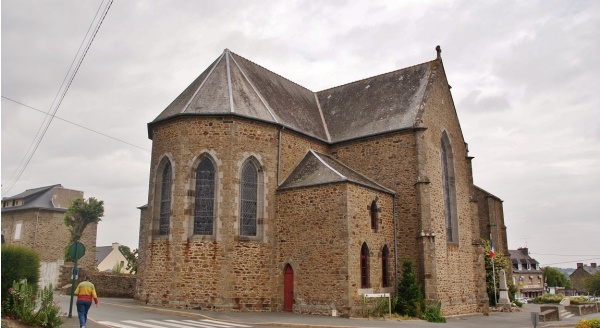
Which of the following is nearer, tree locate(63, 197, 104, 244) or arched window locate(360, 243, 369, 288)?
arched window locate(360, 243, 369, 288)

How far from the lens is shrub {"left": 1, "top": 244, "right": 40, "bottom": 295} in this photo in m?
11.4

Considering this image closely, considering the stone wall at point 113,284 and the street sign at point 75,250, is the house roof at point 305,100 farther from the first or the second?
the stone wall at point 113,284

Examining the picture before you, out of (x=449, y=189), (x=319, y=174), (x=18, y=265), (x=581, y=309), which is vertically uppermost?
(x=449, y=189)

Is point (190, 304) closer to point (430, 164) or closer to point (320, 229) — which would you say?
point (320, 229)

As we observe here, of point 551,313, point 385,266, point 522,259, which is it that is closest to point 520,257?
point 522,259

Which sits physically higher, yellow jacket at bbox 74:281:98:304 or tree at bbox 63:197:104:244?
A: tree at bbox 63:197:104:244

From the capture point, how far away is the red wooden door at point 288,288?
18.8 meters

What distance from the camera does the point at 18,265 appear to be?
39.3ft

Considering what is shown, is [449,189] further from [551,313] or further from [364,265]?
[364,265]

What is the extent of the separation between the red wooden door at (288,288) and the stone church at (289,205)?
0.17ft

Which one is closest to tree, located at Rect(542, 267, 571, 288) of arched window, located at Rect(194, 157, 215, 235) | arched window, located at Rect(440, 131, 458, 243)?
arched window, located at Rect(440, 131, 458, 243)

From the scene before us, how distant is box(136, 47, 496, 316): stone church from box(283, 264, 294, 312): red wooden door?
51mm

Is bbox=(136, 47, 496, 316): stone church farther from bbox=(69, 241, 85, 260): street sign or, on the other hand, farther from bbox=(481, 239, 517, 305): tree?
bbox=(481, 239, 517, 305): tree

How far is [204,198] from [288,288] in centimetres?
487
